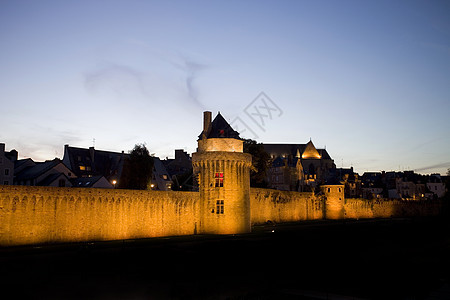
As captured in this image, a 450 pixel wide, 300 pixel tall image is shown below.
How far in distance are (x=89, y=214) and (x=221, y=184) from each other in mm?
15062

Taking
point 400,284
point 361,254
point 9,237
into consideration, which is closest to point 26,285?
point 9,237

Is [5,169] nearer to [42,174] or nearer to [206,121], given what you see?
[42,174]

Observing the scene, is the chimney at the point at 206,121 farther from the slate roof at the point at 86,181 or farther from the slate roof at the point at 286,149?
the slate roof at the point at 286,149

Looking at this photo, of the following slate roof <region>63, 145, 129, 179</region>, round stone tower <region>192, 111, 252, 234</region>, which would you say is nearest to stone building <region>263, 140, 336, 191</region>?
slate roof <region>63, 145, 129, 179</region>

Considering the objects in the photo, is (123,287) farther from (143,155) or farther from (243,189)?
(143,155)

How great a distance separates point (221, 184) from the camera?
4644 centimetres

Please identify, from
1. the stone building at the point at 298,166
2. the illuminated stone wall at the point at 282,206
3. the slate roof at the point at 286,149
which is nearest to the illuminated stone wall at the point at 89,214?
the illuminated stone wall at the point at 282,206

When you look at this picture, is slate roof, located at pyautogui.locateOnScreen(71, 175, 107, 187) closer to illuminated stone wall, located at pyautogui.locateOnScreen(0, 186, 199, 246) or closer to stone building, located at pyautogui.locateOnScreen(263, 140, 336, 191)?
illuminated stone wall, located at pyautogui.locateOnScreen(0, 186, 199, 246)

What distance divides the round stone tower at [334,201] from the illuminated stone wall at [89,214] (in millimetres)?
45790

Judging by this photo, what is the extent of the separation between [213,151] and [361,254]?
22798mm

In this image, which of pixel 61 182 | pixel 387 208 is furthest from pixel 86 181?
pixel 387 208

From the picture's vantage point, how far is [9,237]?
31.4 meters

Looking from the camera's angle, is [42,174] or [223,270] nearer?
[223,270]

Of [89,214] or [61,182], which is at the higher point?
[61,182]
